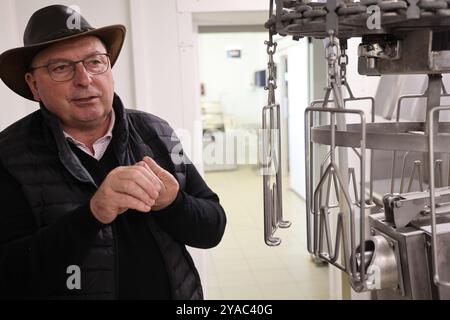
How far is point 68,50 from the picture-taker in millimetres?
775

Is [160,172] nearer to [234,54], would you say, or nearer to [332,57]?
[332,57]

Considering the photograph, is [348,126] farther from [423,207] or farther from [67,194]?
[67,194]

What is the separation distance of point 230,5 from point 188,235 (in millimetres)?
1011

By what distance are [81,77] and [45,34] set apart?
0.12 metres

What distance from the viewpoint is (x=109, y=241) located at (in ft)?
2.74

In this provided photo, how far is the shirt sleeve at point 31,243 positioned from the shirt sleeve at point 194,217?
16 centimetres

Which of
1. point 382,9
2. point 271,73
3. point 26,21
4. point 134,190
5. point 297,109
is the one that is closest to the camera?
point 382,9

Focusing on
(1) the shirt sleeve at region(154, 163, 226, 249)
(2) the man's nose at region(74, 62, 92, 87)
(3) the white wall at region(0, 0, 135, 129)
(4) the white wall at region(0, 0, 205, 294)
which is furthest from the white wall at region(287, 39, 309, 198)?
(2) the man's nose at region(74, 62, 92, 87)

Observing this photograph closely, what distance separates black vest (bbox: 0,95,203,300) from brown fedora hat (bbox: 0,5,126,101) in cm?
10

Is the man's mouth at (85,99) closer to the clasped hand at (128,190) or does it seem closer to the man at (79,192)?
the man at (79,192)

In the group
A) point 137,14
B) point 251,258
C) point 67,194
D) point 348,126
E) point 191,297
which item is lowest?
point 251,258

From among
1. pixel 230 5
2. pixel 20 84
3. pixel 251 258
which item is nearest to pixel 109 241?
pixel 20 84

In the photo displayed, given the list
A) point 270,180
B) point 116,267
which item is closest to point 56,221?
point 116,267

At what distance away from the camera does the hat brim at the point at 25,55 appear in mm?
773
